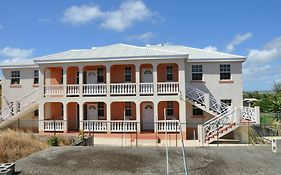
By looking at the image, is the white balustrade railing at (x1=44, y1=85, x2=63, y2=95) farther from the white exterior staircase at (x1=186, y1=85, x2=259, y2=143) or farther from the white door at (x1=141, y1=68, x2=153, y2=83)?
the white exterior staircase at (x1=186, y1=85, x2=259, y2=143)

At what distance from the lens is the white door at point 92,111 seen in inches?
969

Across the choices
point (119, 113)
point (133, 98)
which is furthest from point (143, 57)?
point (119, 113)

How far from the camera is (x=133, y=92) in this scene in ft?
72.0

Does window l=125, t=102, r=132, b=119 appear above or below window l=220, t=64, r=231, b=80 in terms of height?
below

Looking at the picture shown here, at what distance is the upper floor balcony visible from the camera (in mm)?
21716

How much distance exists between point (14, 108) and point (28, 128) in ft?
7.68

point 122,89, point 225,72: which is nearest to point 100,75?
point 122,89

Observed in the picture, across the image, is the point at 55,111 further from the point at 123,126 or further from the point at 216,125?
the point at 216,125

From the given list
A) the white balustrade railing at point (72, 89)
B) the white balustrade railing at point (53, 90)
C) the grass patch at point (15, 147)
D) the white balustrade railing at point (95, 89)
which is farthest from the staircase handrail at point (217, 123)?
the white balustrade railing at point (53, 90)

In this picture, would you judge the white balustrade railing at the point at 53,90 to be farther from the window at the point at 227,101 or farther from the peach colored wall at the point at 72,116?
the window at the point at 227,101

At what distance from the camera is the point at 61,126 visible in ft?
73.6

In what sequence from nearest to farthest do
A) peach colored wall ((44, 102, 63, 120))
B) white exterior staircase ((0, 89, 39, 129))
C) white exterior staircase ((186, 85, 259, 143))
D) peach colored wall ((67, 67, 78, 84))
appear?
white exterior staircase ((186, 85, 259, 143)) < white exterior staircase ((0, 89, 39, 129)) < peach colored wall ((44, 102, 63, 120)) < peach colored wall ((67, 67, 78, 84))

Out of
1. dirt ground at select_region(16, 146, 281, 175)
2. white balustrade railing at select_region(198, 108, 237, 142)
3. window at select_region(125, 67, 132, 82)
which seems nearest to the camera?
dirt ground at select_region(16, 146, 281, 175)

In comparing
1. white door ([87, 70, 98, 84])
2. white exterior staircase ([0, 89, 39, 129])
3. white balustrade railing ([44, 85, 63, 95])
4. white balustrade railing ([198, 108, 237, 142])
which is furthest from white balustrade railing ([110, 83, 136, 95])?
white exterior staircase ([0, 89, 39, 129])
